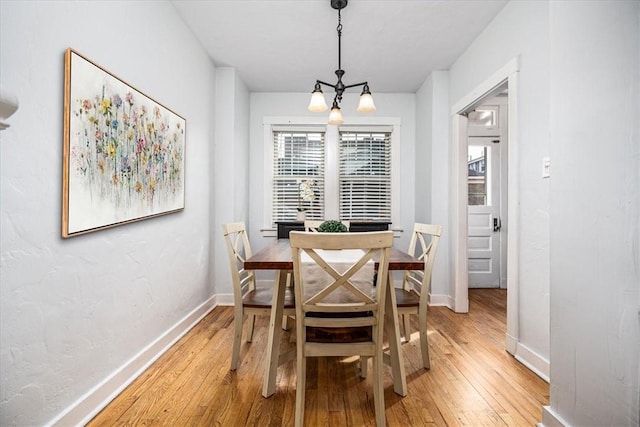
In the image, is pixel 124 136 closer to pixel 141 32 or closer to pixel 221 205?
pixel 141 32

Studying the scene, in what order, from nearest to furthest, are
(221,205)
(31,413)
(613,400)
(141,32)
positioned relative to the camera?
(613,400), (31,413), (141,32), (221,205)

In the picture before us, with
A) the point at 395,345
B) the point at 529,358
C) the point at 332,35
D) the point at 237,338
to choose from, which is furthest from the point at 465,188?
the point at 237,338

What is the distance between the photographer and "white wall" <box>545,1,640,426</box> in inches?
44.9

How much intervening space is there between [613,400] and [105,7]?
9.60ft

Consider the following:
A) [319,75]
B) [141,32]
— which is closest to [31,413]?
[141,32]

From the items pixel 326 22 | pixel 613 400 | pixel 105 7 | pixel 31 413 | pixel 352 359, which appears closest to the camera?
pixel 613 400

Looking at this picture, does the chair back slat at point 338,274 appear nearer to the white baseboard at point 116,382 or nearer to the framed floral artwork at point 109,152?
the framed floral artwork at point 109,152

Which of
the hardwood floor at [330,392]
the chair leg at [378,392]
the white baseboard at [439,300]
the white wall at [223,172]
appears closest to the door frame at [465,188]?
the white baseboard at [439,300]

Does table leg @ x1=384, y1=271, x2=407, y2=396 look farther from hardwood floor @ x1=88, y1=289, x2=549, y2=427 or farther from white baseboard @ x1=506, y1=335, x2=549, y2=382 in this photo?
white baseboard @ x1=506, y1=335, x2=549, y2=382

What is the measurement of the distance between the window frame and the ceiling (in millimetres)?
556

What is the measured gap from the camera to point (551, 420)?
A: 4.89 ft

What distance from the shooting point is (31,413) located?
52.7 inches

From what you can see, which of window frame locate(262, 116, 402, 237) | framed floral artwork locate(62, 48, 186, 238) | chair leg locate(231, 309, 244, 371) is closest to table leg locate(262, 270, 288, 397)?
chair leg locate(231, 309, 244, 371)

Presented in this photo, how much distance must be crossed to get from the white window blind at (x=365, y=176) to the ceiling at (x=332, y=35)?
829 millimetres
